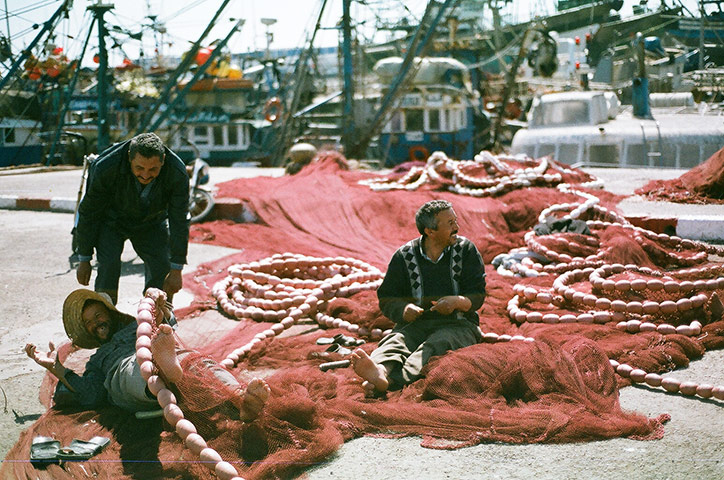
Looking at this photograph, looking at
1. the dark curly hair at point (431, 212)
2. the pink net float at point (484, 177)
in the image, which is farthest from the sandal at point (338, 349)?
the pink net float at point (484, 177)

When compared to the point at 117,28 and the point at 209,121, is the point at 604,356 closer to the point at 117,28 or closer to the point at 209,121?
the point at 117,28

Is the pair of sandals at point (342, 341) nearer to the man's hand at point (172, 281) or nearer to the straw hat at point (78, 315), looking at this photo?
the man's hand at point (172, 281)

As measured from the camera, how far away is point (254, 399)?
336cm

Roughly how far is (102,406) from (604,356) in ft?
8.56

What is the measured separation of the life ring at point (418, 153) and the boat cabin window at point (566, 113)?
6883 mm

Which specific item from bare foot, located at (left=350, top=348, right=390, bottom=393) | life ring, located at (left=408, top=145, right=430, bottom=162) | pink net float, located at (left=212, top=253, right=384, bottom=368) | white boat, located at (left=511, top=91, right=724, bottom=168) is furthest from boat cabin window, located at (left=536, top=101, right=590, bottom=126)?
bare foot, located at (left=350, top=348, right=390, bottom=393)

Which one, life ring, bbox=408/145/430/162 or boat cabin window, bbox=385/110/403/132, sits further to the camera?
boat cabin window, bbox=385/110/403/132

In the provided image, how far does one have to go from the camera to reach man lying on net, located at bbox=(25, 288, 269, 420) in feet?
11.4

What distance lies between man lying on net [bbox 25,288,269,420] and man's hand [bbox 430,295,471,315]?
1.33 m

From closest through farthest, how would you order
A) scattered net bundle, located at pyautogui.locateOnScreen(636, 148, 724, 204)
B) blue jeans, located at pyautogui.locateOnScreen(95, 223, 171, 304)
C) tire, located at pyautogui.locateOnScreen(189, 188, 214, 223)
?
blue jeans, located at pyautogui.locateOnScreen(95, 223, 171, 304) < tire, located at pyautogui.locateOnScreen(189, 188, 214, 223) < scattered net bundle, located at pyautogui.locateOnScreen(636, 148, 724, 204)

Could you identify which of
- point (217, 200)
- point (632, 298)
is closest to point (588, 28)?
point (217, 200)

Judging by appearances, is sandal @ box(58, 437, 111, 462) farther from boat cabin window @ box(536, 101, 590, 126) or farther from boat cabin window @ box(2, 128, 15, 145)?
boat cabin window @ box(2, 128, 15, 145)

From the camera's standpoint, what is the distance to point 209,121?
28891 mm

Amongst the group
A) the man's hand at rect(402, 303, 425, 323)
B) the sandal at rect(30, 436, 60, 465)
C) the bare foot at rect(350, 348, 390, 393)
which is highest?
the man's hand at rect(402, 303, 425, 323)
